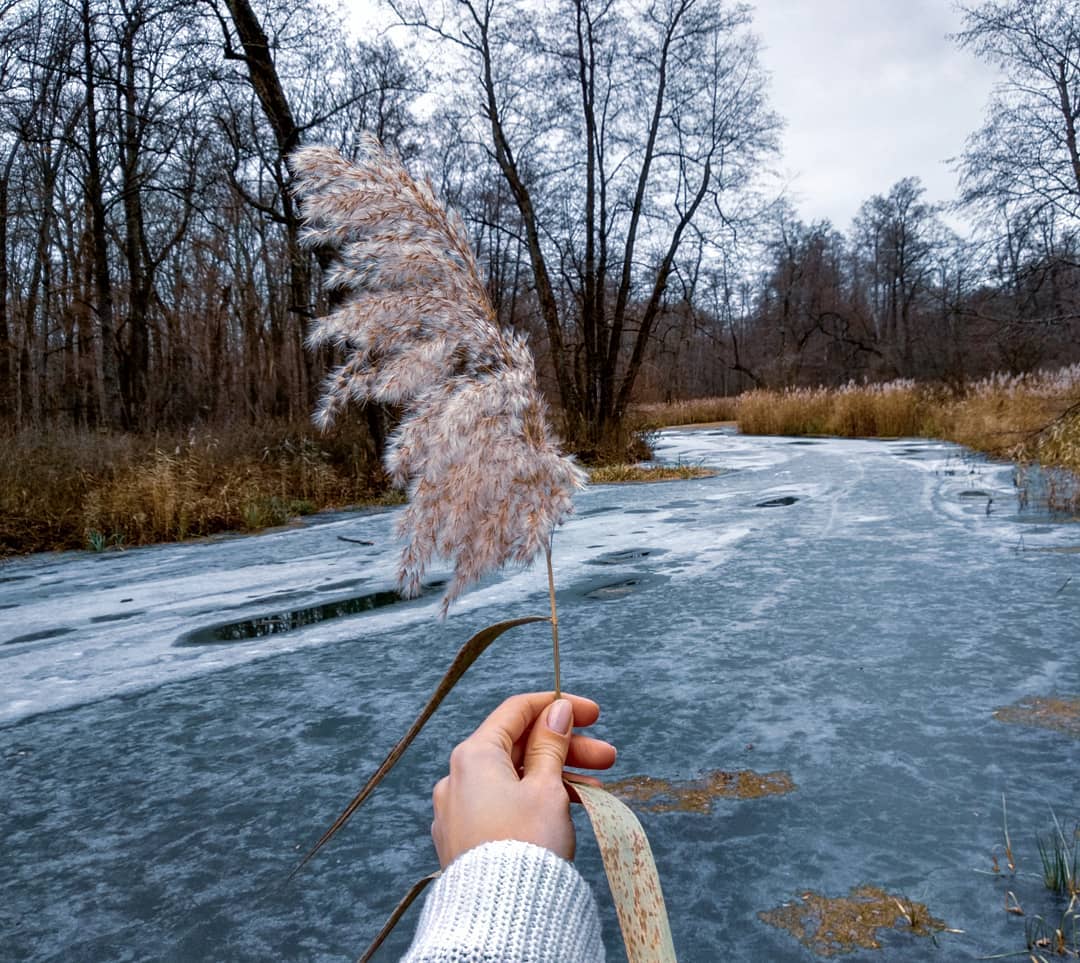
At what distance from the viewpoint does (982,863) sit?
1549 millimetres

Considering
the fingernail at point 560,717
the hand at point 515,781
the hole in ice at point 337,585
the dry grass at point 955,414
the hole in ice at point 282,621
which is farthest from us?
the dry grass at point 955,414

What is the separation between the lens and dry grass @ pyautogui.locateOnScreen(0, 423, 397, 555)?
6.58m

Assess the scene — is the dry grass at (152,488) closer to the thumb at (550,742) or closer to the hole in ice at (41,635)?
the hole in ice at (41,635)

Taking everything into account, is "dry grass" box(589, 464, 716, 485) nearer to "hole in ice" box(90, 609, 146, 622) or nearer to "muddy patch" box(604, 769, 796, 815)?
"hole in ice" box(90, 609, 146, 622)

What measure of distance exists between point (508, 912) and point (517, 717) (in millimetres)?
252

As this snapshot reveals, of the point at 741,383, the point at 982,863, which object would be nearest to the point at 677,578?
the point at 982,863

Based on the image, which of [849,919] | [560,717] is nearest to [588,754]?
[560,717]

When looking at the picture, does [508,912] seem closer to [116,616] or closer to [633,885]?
[633,885]

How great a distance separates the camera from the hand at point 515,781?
742 mm

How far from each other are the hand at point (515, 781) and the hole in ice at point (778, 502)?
605 cm

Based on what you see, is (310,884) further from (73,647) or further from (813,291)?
(813,291)

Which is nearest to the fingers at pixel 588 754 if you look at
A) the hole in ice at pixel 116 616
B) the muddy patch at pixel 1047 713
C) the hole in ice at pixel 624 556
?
the muddy patch at pixel 1047 713

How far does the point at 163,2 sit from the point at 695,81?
24.8ft

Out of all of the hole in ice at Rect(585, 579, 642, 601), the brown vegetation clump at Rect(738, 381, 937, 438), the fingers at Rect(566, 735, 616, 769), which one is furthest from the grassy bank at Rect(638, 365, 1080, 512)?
the fingers at Rect(566, 735, 616, 769)
